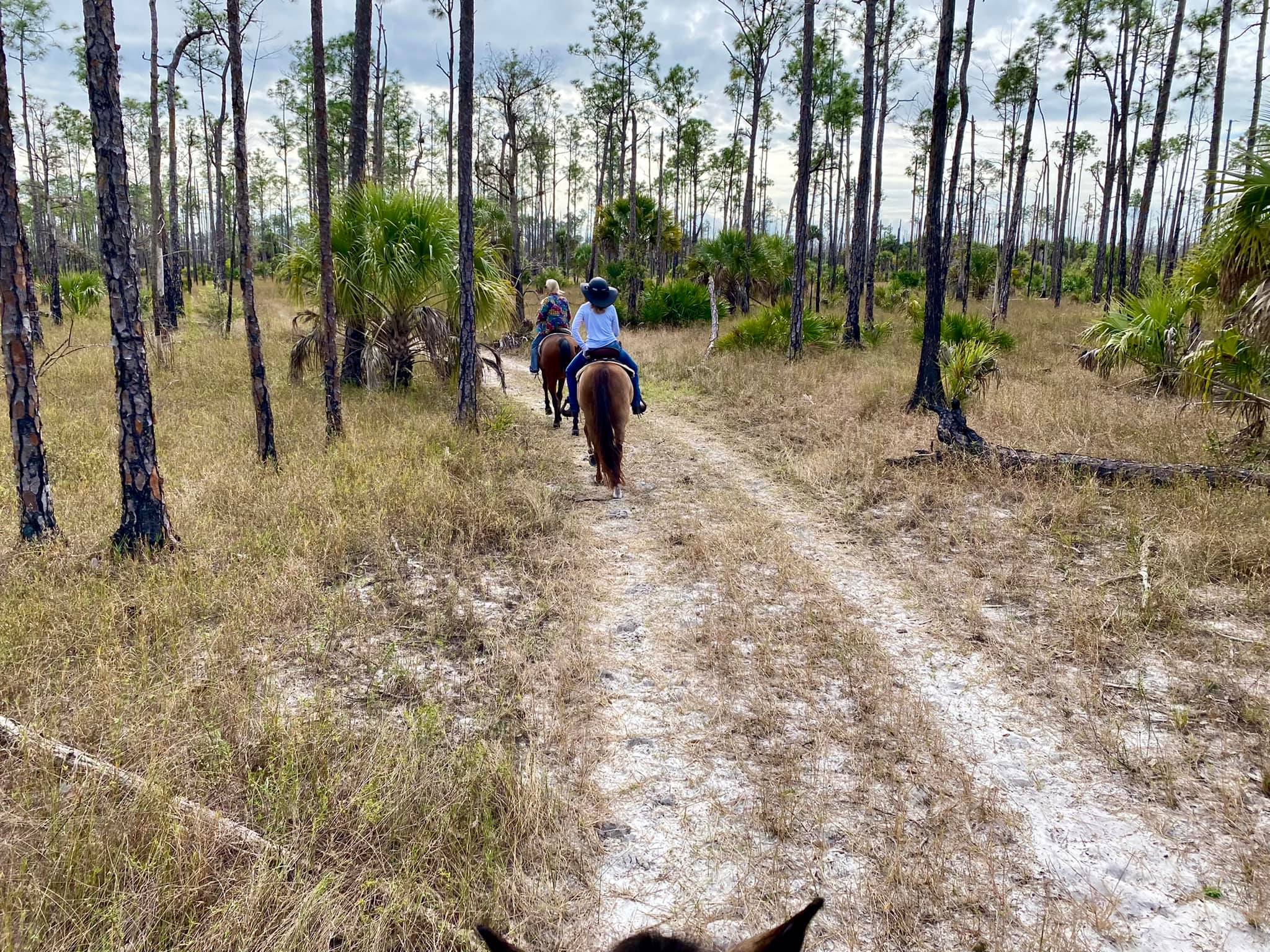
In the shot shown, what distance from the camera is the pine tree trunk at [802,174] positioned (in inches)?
562

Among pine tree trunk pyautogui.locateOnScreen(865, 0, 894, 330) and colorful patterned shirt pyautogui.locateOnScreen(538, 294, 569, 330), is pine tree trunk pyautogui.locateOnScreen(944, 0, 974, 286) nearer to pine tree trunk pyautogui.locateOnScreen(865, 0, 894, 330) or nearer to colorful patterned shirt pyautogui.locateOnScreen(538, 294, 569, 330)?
pine tree trunk pyautogui.locateOnScreen(865, 0, 894, 330)

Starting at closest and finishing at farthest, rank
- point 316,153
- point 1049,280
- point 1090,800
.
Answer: point 1090,800 < point 316,153 < point 1049,280

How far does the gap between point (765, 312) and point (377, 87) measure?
1910 centimetres

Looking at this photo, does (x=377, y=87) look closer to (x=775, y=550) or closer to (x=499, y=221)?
(x=499, y=221)

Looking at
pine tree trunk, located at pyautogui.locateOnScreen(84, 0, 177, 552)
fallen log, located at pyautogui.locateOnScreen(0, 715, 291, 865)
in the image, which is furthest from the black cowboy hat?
fallen log, located at pyautogui.locateOnScreen(0, 715, 291, 865)

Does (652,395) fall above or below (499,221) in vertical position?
below

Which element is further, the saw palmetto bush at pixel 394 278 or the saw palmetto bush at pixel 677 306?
the saw palmetto bush at pixel 677 306

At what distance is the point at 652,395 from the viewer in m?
13.5

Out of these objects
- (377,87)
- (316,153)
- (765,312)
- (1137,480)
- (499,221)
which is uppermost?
(377,87)

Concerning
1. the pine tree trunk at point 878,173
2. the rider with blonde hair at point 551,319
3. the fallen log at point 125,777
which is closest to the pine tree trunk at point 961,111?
the pine tree trunk at point 878,173

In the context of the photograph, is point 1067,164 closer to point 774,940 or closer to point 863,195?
point 863,195

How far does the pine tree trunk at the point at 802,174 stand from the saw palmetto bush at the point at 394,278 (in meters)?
6.62

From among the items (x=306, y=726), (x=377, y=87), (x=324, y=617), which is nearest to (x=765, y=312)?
(x=324, y=617)

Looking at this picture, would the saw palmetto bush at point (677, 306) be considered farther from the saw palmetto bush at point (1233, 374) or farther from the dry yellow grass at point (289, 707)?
the saw palmetto bush at point (1233, 374)
